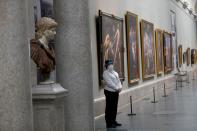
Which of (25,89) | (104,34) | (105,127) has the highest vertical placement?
(104,34)

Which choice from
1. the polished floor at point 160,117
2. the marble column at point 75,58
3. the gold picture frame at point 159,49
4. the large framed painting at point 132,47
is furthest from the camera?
the gold picture frame at point 159,49

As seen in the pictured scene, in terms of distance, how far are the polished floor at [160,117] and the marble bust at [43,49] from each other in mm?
4916

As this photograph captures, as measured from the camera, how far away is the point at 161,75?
29656 mm


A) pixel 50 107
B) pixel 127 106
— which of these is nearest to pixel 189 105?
pixel 127 106

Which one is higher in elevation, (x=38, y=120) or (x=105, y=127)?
(x=38, y=120)

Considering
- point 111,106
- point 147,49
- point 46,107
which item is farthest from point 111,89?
point 147,49

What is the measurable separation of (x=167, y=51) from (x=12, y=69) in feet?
85.9

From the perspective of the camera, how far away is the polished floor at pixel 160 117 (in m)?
13.0

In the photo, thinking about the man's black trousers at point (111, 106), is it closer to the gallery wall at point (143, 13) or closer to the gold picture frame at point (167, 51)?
the gallery wall at point (143, 13)

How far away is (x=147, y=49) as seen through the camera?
25.5 metres

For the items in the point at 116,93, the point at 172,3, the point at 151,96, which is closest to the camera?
the point at 116,93

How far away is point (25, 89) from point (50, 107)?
1.06 meters

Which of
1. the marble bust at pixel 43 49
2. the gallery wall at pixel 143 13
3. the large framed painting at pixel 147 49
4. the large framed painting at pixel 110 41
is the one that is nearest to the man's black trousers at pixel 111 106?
the gallery wall at pixel 143 13

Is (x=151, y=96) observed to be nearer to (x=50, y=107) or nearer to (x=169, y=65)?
(x=169, y=65)
